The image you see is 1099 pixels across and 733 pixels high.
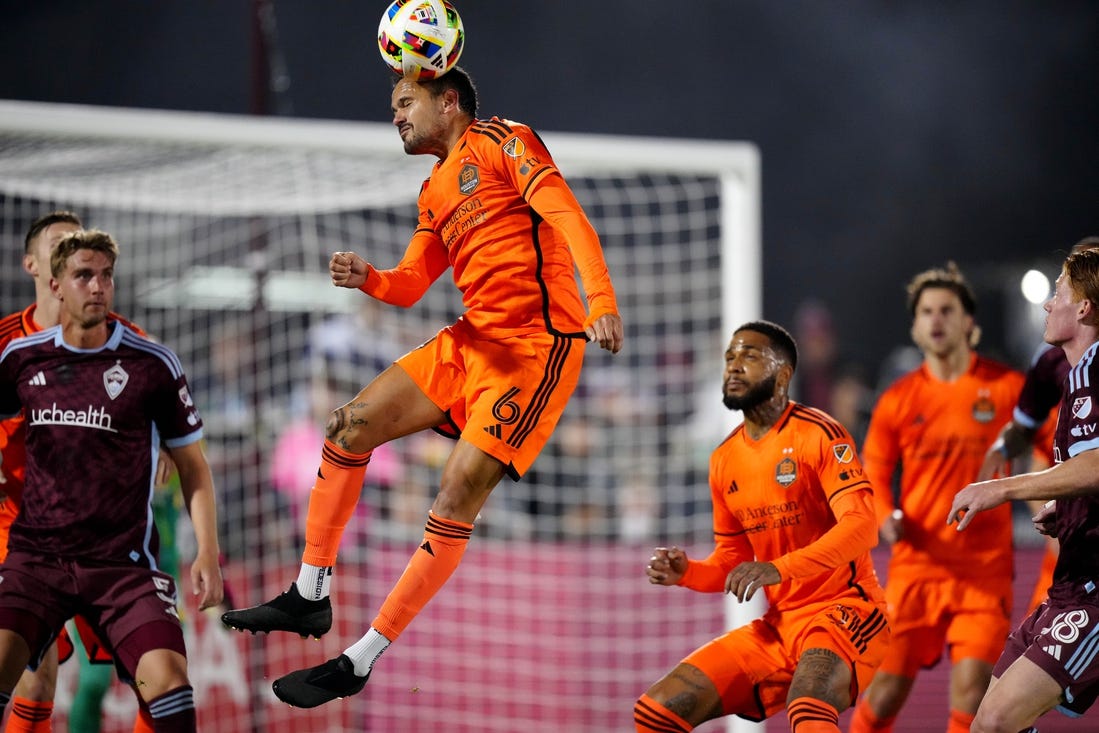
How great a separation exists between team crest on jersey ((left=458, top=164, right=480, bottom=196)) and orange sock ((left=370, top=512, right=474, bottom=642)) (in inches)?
44.3

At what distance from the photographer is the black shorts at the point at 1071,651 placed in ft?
12.9

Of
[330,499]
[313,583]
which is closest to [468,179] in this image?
[330,499]

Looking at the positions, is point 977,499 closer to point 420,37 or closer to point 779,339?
point 779,339

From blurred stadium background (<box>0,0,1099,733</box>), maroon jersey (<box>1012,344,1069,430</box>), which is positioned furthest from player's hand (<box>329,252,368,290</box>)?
maroon jersey (<box>1012,344,1069,430</box>)

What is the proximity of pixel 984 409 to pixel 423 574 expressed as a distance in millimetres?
3011

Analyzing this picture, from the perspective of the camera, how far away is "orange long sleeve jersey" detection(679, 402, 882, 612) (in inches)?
187

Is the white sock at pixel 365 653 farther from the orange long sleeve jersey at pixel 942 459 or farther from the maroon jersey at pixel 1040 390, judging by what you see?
the maroon jersey at pixel 1040 390

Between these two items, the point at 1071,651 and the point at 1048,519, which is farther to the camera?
the point at 1048,519

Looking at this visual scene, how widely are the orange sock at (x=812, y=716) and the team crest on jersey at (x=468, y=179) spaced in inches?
82.2

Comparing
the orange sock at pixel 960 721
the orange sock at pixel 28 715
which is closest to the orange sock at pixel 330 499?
the orange sock at pixel 28 715

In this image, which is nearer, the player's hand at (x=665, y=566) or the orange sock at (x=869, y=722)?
the player's hand at (x=665, y=566)

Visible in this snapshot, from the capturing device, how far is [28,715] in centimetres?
525

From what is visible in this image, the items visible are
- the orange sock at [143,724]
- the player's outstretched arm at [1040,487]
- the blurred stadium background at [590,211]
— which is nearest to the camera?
the player's outstretched arm at [1040,487]

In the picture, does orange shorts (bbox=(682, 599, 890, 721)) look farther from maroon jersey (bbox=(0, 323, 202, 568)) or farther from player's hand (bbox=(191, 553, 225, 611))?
maroon jersey (bbox=(0, 323, 202, 568))
